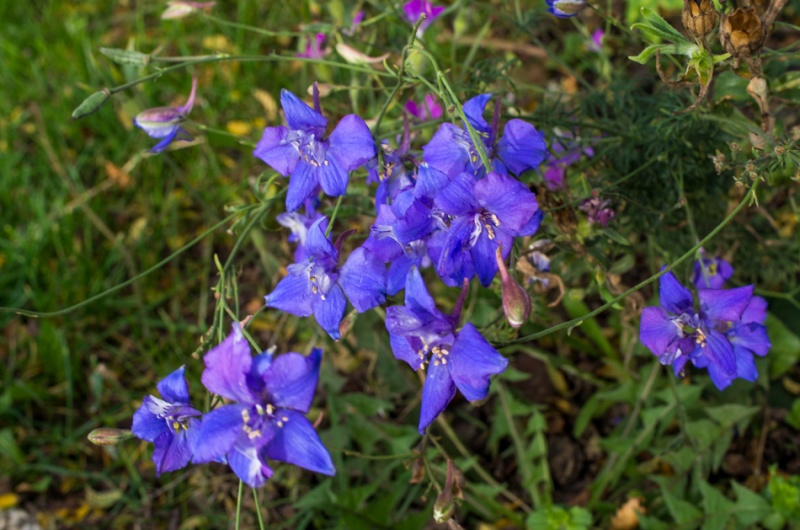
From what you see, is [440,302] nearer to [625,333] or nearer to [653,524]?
[625,333]

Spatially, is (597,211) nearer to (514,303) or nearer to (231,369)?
(514,303)

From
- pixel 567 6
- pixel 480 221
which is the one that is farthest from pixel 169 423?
pixel 567 6

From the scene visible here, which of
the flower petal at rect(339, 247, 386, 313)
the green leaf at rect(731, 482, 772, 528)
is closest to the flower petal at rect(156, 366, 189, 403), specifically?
the flower petal at rect(339, 247, 386, 313)

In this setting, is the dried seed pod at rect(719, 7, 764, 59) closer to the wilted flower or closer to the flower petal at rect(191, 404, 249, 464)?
the flower petal at rect(191, 404, 249, 464)

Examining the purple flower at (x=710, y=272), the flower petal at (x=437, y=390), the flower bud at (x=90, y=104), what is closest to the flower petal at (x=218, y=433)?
the flower petal at (x=437, y=390)

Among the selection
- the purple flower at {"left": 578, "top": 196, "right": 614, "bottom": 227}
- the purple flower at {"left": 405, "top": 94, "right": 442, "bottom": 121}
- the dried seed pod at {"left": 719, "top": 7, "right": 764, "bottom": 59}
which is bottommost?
the purple flower at {"left": 405, "top": 94, "right": 442, "bottom": 121}

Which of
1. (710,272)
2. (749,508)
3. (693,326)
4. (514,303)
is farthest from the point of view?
(749,508)
